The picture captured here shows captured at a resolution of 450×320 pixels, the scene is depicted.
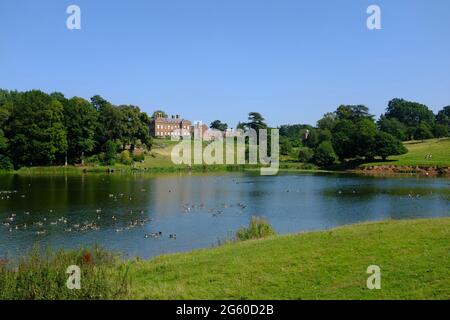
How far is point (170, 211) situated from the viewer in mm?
39844

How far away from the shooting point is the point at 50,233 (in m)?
28.9

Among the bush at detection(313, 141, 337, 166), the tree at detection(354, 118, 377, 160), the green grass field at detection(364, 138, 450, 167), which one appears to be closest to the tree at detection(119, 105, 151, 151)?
the bush at detection(313, 141, 337, 166)

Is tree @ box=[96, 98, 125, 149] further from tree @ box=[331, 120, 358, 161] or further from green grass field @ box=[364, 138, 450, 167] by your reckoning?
green grass field @ box=[364, 138, 450, 167]

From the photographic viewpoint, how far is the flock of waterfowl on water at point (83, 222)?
3002 cm

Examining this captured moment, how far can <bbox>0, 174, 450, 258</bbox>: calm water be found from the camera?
89.5ft

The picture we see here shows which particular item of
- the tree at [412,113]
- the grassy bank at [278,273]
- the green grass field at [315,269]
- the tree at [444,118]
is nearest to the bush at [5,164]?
the grassy bank at [278,273]

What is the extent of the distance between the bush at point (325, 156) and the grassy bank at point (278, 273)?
98711 mm

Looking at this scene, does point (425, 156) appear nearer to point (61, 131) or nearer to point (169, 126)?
point (61, 131)

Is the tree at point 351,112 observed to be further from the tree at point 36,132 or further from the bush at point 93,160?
the tree at point 36,132

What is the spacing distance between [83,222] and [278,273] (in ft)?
74.4

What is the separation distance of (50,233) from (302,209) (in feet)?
71.0

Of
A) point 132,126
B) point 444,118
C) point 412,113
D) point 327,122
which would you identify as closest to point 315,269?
point 132,126
